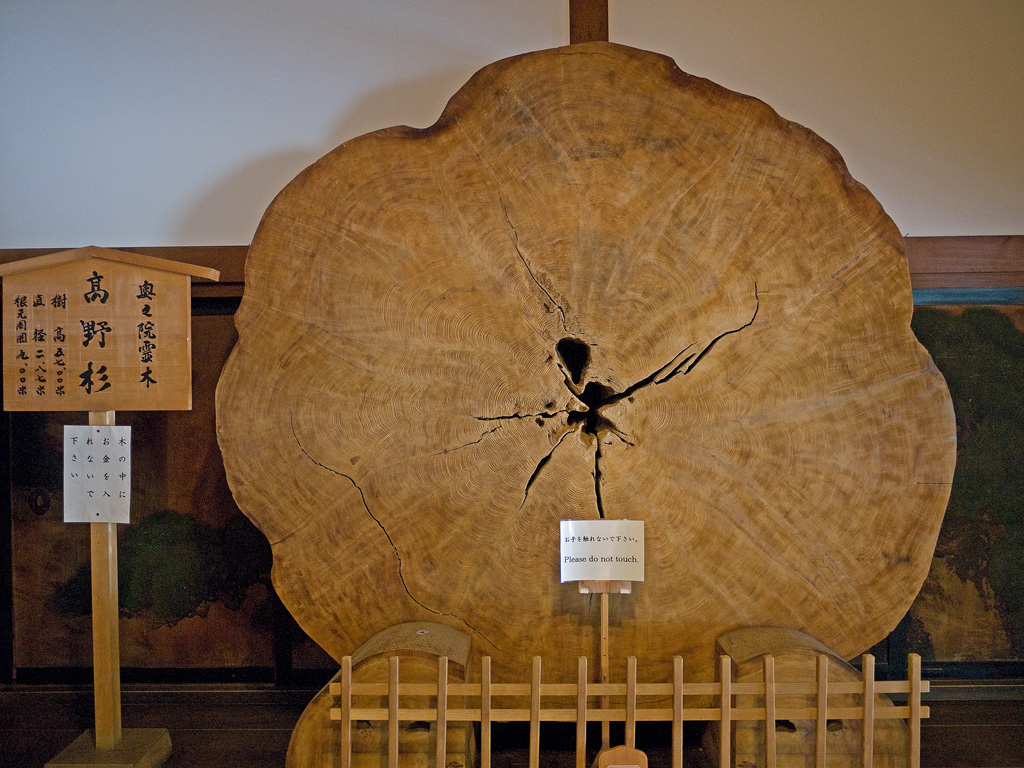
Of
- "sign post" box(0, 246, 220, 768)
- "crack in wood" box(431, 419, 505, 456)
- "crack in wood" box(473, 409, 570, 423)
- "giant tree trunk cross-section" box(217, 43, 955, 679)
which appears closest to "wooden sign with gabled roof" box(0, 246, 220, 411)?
"sign post" box(0, 246, 220, 768)

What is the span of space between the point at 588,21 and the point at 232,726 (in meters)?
2.41

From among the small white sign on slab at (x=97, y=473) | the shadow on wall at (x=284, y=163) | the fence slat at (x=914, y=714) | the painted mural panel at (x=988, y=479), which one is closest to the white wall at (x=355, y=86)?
the shadow on wall at (x=284, y=163)

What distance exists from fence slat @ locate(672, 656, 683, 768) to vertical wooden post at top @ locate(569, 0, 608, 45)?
5.75ft

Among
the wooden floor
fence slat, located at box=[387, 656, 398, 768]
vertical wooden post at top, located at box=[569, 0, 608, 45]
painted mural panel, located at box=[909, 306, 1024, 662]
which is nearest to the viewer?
fence slat, located at box=[387, 656, 398, 768]

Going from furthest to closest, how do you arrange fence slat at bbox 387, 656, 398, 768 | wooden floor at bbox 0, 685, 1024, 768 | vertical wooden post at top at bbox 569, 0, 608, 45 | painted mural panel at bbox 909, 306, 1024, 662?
1. painted mural panel at bbox 909, 306, 1024, 662
2. vertical wooden post at top at bbox 569, 0, 608, 45
3. wooden floor at bbox 0, 685, 1024, 768
4. fence slat at bbox 387, 656, 398, 768

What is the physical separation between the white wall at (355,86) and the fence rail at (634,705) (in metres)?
1.41

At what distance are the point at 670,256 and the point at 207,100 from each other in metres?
1.53

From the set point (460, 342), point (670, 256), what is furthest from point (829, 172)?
point (460, 342)

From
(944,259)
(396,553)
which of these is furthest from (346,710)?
(944,259)

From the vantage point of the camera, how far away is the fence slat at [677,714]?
1392mm

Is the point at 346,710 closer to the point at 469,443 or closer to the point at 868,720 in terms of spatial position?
the point at 469,443

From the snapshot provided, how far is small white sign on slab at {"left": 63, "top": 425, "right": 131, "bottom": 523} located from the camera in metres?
1.70

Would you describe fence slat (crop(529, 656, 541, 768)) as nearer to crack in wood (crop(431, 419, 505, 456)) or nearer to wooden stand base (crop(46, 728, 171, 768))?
Answer: crack in wood (crop(431, 419, 505, 456))

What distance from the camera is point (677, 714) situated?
55.5 inches
